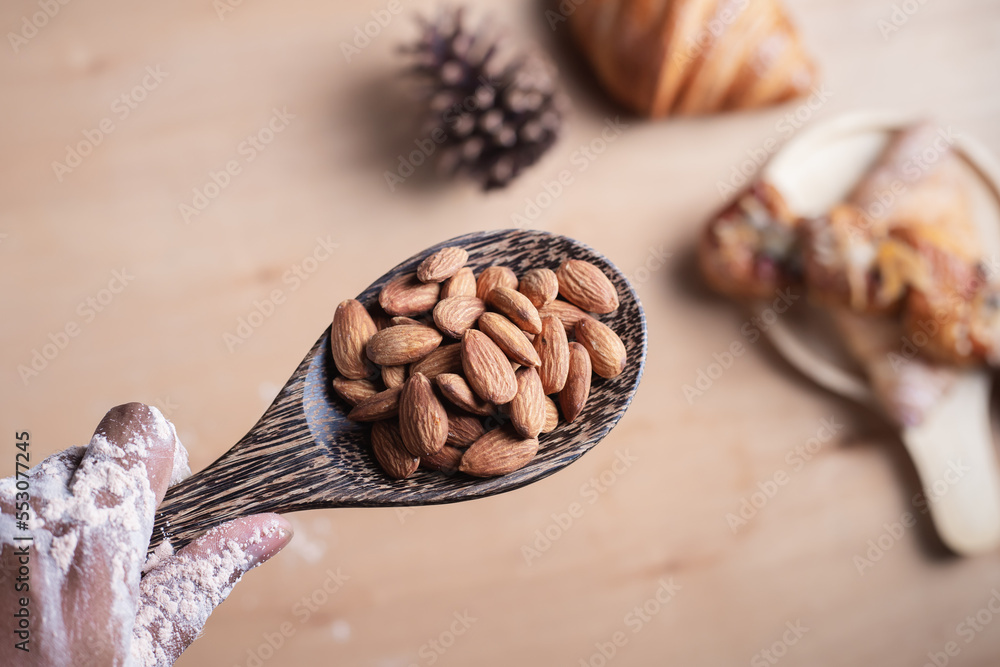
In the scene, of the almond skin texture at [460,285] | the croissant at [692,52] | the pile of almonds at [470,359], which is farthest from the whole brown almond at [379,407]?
the croissant at [692,52]

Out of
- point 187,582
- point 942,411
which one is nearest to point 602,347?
point 187,582

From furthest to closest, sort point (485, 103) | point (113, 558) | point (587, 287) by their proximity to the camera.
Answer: point (485, 103), point (587, 287), point (113, 558)

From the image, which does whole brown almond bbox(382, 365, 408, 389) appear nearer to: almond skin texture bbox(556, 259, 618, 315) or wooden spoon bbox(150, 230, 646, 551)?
wooden spoon bbox(150, 230, 646, 551)

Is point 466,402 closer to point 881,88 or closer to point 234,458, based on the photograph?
point 234,458

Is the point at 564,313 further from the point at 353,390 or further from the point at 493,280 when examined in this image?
the point at 353,390

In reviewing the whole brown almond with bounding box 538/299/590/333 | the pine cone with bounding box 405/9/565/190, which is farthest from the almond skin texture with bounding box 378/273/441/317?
the pine cone with bounding box 405/9/565/190

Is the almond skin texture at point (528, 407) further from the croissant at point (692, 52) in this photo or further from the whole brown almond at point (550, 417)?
the croissant at point (692, 52)
